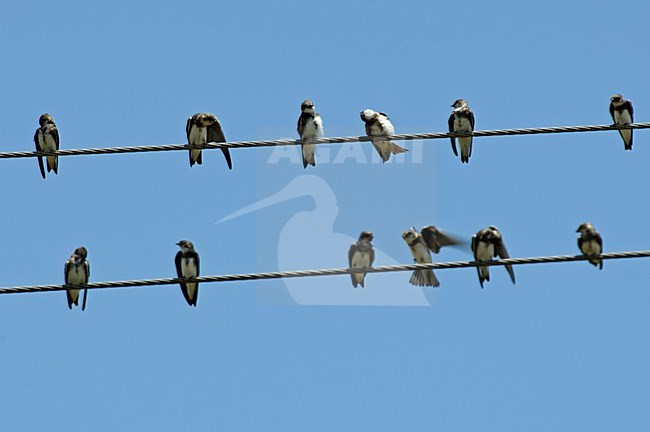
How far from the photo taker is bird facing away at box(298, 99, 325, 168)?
1473 cm

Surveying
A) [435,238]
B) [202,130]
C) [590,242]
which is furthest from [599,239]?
[202,130]

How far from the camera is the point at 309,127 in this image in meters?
14.8

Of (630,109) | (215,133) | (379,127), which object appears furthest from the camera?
(630,109)

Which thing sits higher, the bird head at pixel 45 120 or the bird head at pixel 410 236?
the bird head at pixel 45 120

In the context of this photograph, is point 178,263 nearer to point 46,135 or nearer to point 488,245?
point 46,135

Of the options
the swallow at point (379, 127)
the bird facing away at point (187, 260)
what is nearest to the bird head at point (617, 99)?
the swallow at point (379, 127)

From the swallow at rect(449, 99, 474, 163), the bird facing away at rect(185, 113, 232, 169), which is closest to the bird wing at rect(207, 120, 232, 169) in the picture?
the bird facing away at rect(185, 113, 232, 169)

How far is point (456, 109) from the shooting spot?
15.1 m

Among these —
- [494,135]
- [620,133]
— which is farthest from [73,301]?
[620,133]

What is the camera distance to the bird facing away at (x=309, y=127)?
48.3 feet

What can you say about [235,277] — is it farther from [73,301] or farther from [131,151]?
[73,301]

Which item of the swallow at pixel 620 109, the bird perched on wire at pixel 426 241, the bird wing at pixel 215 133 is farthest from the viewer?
the swallow at pixel 620 109

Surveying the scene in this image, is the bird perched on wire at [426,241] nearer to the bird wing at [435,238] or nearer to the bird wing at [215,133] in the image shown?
the bird wing at [435,238]

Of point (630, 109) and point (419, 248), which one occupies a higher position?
point (630, 109)
